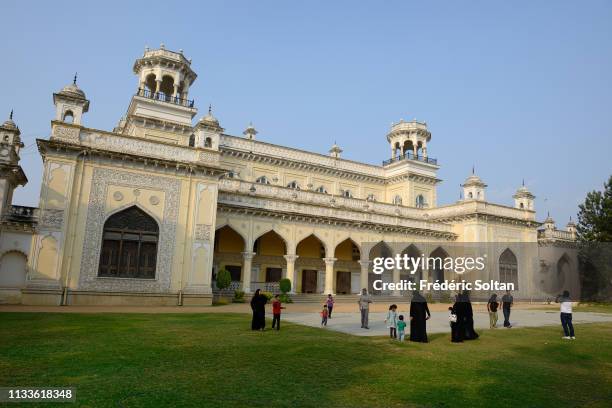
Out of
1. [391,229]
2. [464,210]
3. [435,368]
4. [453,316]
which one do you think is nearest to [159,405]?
[435,368]

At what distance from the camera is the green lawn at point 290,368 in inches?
251

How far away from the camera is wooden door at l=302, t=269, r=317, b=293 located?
33375mm

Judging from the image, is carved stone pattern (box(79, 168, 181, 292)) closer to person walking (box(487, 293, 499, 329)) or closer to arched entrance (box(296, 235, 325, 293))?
arched entrance (box(296, 235, 325, 293))

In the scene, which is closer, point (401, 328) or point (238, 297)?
point (401, 328)

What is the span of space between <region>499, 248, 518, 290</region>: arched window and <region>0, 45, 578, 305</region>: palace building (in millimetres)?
109

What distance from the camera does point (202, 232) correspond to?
2259cm

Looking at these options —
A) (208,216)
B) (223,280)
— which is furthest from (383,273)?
(208,216)

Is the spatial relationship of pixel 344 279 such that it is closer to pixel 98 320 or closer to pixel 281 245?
pixel 281 245

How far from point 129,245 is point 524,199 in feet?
112

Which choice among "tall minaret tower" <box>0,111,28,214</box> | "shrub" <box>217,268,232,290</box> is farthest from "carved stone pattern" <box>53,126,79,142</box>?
"shrub" <box>217,268,232,290</box>

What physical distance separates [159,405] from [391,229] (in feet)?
97.6

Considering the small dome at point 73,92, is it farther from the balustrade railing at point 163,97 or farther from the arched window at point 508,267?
the arched window at point 508,267

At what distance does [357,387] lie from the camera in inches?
276

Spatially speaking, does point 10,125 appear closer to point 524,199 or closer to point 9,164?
point 9,164
